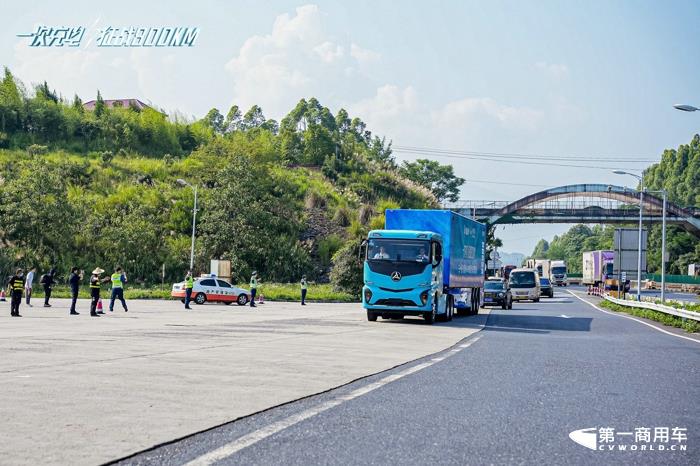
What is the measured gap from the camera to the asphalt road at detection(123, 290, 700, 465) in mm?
6535

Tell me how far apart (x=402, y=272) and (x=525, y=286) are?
31134 millimetres

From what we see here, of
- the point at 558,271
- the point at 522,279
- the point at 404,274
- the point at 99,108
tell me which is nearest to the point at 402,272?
the point at 404,274

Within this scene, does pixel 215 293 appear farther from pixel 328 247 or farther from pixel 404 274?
pixel 328 247

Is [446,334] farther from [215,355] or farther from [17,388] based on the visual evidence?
[17,388]

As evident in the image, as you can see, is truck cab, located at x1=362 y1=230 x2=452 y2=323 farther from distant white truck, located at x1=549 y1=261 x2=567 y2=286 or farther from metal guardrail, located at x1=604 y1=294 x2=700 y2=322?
distant white truck, located at x1=549 y1=261 x2=567 y2=286

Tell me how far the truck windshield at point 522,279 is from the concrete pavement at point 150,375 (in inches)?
1364

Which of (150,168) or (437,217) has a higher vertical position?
(150,168)

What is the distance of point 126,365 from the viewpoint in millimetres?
12766

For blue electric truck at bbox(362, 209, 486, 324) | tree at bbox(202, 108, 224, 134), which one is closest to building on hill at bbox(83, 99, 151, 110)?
tree at bbox(202, 108, 224, 134)

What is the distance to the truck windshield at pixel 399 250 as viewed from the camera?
28094 millimetres

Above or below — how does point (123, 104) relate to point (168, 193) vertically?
above

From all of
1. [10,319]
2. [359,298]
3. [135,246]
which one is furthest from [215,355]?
[135,246]

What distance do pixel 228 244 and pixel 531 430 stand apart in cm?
5844

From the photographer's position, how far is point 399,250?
92.6ft
